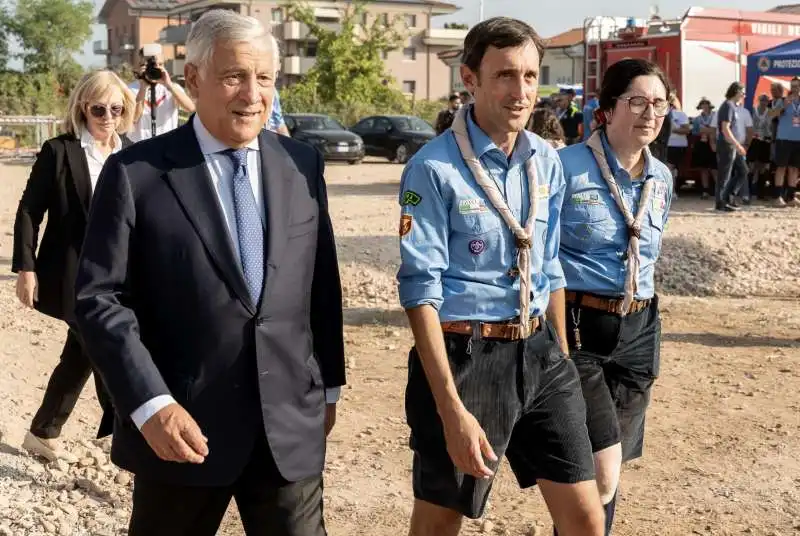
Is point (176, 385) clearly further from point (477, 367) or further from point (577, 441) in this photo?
point (577, 441)

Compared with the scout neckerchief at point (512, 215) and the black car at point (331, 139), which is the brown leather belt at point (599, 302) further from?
the black car at point (331, 139)

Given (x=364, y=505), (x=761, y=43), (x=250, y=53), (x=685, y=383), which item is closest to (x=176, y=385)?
(x=250, y=53)

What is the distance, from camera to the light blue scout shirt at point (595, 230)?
4.46m

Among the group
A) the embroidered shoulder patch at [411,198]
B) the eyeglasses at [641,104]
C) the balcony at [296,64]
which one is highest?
the balcony at [296,64]

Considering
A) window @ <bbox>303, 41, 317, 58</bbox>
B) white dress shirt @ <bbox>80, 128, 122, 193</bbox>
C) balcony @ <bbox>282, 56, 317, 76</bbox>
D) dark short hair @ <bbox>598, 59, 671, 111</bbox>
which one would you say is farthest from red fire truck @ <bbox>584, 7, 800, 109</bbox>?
window @ <bbox>303, 41, 317, 58</bbox>

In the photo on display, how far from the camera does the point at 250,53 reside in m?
3.12

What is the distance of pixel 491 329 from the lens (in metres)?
3.64

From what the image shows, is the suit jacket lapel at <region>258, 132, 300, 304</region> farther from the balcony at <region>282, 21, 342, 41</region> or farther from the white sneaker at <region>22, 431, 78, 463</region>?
the balcony at <region>282, 21, 342, 41</region>

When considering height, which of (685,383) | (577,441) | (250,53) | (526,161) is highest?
(250,53)

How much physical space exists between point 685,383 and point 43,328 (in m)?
4.92

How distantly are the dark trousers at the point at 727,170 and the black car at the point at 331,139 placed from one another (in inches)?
571

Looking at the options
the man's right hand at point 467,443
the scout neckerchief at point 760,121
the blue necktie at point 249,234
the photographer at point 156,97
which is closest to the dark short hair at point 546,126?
the photographer at point 156,97

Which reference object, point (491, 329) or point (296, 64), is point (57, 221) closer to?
point (491, 329)

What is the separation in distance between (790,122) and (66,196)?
1515 centimetres
